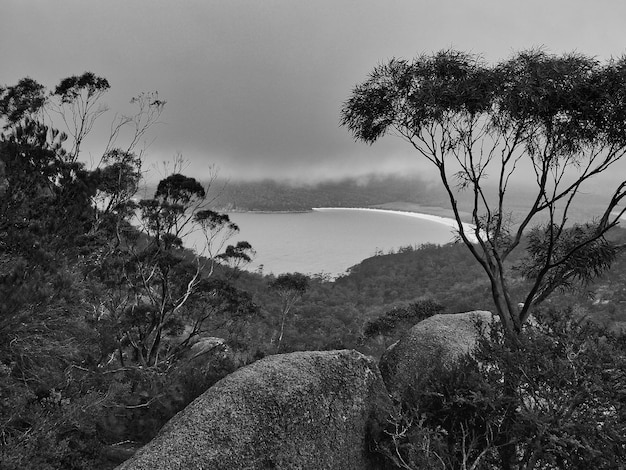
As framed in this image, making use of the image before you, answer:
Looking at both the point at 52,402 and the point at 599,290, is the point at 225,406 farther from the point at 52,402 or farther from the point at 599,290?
the point at 599,290

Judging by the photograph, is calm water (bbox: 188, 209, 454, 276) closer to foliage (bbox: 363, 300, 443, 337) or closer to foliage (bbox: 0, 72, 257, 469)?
foliage (bbox: 363, 300, 443, 337)

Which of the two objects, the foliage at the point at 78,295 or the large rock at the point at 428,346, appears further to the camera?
the large rock at the point at 428,346

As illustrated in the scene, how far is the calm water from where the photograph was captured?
90188mm

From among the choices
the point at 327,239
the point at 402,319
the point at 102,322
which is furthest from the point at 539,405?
the point at 327,239

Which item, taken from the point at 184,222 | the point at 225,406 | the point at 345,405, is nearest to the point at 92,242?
the point at 184,222

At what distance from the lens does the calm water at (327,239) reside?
3551 inches

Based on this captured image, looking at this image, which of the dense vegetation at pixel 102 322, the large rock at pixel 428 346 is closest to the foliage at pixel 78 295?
the dense vegetation at pixel 102 322

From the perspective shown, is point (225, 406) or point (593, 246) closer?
point (225, 406)

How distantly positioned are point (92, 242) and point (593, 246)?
20.5 meters

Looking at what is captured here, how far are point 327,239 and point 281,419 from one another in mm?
107905

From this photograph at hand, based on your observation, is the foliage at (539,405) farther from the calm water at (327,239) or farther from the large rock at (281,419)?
the calm water at (327,239)

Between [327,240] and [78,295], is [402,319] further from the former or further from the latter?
[327,240]

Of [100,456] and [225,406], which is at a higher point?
[225,406]

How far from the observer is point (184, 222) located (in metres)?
23.4
